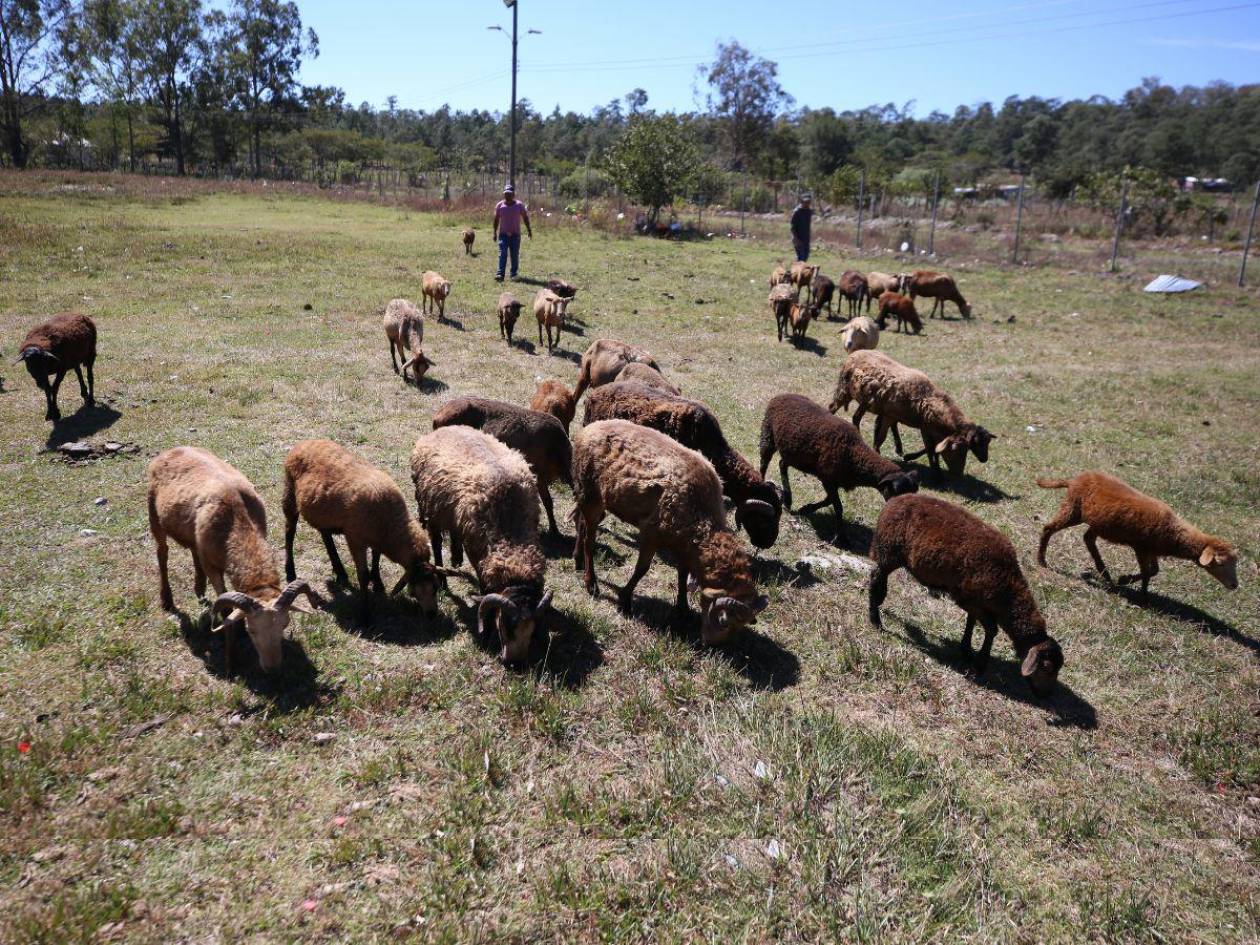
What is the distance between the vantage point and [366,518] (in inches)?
253

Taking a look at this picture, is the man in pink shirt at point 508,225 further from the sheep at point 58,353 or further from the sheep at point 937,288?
the sheep at point 58,353

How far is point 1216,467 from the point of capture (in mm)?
11383

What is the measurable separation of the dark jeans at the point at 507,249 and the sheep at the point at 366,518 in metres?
15.6

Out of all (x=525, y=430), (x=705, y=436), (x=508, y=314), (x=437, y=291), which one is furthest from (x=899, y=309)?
(x=525, y=430)

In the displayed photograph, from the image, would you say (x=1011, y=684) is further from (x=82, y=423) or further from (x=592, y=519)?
(x=82, y=423)

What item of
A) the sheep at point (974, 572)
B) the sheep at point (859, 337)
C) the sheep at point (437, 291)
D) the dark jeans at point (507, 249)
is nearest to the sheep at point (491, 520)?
the sheep at point (974, 572)

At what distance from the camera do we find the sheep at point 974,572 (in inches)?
241

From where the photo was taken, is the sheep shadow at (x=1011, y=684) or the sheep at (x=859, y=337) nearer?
the sheep shadow at (x=1011, y=684)

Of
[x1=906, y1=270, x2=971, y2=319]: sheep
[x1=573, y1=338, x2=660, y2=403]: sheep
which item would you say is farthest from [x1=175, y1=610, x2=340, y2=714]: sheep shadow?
[x1=906, y1=270, x2=971, y2=319]: sheep

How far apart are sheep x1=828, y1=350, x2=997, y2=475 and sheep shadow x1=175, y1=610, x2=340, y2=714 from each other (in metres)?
8.25

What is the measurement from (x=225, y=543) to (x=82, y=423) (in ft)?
20.9

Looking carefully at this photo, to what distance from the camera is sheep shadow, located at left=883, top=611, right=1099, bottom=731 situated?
596cm

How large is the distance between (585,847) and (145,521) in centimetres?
610

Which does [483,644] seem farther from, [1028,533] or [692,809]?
[1028,533]
